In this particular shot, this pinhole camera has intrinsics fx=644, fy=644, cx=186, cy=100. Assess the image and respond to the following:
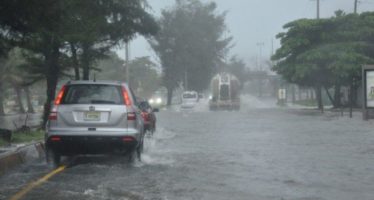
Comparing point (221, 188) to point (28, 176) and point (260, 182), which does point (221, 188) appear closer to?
point (260, 182)

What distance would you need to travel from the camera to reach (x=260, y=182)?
10250mm

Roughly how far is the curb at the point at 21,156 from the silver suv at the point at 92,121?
33.3 inches

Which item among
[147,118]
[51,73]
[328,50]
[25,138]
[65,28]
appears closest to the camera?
[65,28]

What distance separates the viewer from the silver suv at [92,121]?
11.9 metres

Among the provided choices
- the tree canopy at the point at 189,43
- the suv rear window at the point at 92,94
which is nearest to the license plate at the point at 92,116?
the suv rear window at the point at 92,94

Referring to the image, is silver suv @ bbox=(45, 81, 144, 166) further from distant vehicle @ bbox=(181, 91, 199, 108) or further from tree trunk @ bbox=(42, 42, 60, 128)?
distant vehicle @ bbox=(181, 91, 199, 108)

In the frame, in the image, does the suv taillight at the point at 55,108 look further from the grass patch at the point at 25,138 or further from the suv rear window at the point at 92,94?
the grass patch at the point at 25,138

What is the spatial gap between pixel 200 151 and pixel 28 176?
226 inches

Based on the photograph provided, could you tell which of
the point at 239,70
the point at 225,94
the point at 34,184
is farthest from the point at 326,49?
the point at 239,70

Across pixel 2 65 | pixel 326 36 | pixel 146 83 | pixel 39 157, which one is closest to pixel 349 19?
pixel 326 36

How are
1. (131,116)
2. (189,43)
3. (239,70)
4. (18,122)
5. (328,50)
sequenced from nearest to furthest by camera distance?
(131,116), (18,122), (328,50), (189,43), (239,70)

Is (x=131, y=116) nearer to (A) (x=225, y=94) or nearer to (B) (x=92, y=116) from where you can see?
(B) (x=92, y=116)

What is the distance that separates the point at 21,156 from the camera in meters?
13.4

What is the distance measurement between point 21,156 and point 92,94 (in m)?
2.41
